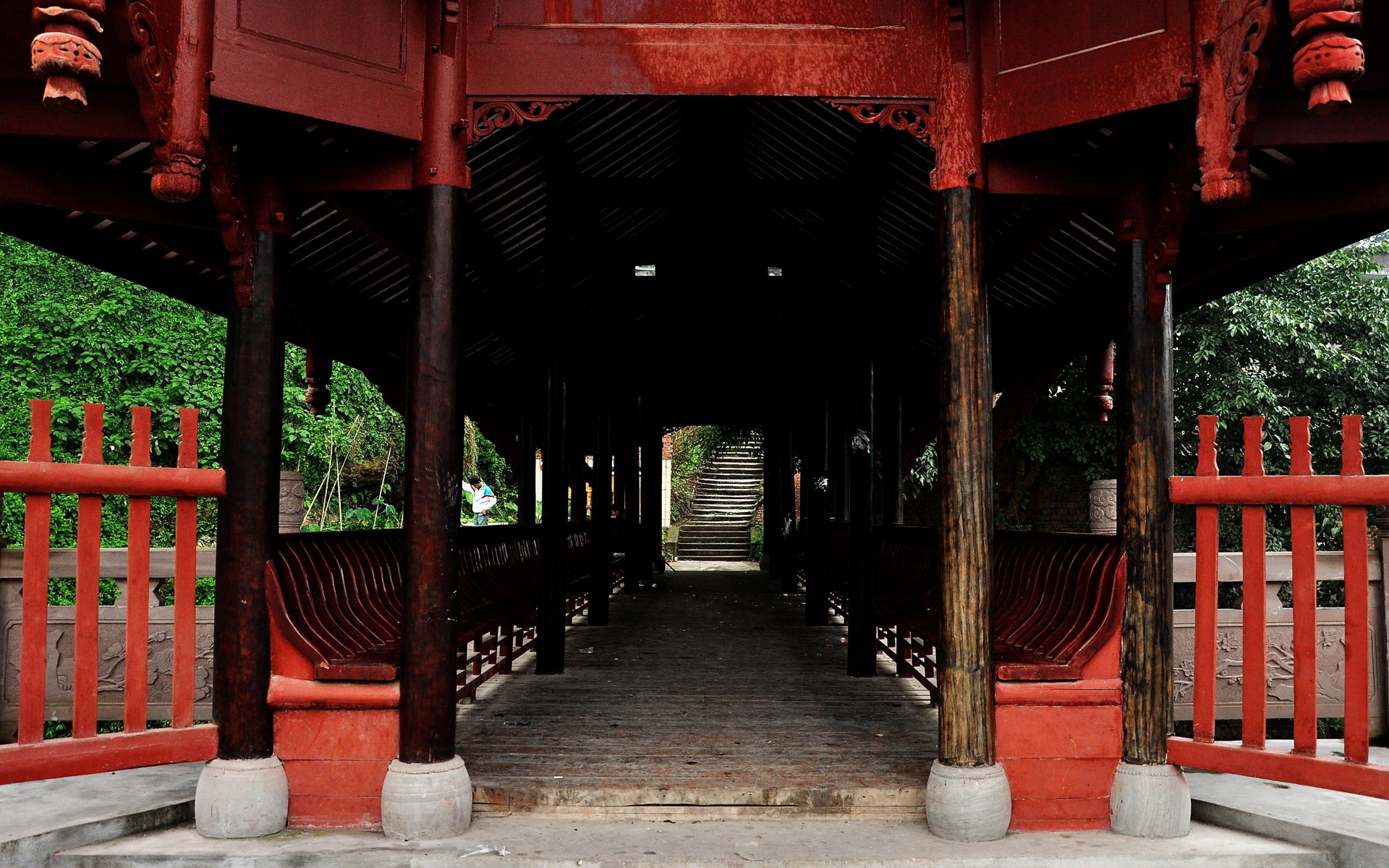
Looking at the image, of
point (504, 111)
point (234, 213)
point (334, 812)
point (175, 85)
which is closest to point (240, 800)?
point (334, 812)

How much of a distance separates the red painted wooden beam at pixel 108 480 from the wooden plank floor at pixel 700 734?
1.80m

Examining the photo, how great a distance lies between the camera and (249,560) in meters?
4.29

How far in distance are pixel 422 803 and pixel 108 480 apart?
1835 millimetres

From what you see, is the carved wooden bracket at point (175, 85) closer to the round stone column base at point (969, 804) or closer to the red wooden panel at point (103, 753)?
the red wooden panel at point (103, 753)

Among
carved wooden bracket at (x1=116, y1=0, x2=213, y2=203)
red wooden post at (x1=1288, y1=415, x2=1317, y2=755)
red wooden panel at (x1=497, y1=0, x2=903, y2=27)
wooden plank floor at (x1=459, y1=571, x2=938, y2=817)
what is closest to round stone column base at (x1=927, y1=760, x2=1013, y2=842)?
wooden plank floor at (x1=459, y1=571, x2=938, y2=817)

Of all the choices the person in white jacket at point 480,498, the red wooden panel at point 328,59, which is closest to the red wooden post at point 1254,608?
the red wooden panel at point 328,59

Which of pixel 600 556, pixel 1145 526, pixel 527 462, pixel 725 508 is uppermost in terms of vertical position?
pixel 527 462

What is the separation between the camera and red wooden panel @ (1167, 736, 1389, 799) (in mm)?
3822

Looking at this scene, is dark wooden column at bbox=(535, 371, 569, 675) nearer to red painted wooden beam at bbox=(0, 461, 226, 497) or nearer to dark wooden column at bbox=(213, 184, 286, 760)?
dark wooden column at bbox=(213, 184, 286, 760)

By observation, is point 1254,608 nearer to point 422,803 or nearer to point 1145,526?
point 1145,526

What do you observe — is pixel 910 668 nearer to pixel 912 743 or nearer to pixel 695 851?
pixel 912 743

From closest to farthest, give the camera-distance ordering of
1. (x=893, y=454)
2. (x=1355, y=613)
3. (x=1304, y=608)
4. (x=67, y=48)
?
(x=67, y=48) → (x=1355, y=613) → (x=1304, y=608) → (x=893, y=454)

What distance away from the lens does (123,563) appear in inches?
236

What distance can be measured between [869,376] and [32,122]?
5.43m
